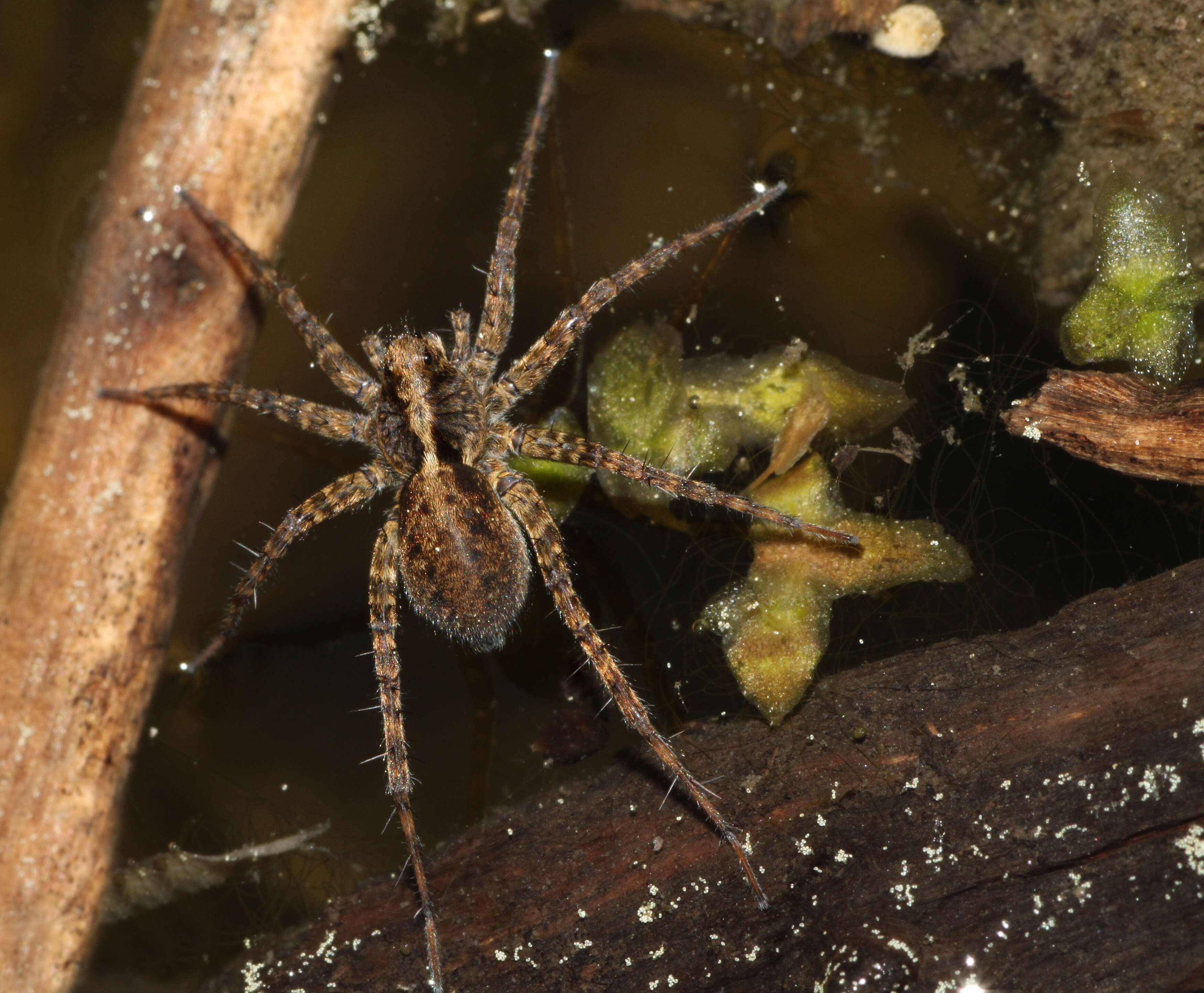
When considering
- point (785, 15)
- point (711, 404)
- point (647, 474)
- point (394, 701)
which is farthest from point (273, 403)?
point (785, 15)

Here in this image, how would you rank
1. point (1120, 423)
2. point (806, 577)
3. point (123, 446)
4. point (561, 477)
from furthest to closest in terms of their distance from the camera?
point (561, 477)
point (123, 446)
point (806, 577)
point (1120, 423)

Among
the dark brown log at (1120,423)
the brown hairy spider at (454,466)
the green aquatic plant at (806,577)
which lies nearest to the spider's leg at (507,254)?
the brown hairy spider at (454,466)

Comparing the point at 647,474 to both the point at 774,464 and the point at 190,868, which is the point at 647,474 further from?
the point at 190,868

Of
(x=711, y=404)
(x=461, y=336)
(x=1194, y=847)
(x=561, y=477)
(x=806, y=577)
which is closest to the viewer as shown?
(x=1194, y=847)

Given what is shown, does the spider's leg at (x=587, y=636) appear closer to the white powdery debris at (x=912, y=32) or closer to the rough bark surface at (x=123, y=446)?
the rough bark surface at (x=123, y=446)

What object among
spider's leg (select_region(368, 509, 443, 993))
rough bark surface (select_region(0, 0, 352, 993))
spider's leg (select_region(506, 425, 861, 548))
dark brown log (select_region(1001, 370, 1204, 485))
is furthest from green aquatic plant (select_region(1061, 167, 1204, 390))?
rough bark surface (select_region(0, 0, 352, 993))

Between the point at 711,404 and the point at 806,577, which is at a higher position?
the point at 711,404

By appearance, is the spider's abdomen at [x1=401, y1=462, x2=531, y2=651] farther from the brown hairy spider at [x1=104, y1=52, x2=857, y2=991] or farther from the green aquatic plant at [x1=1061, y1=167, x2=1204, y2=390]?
the green aquatic plant at [x1=1061, y1=167, x2=1204, y2=390]
